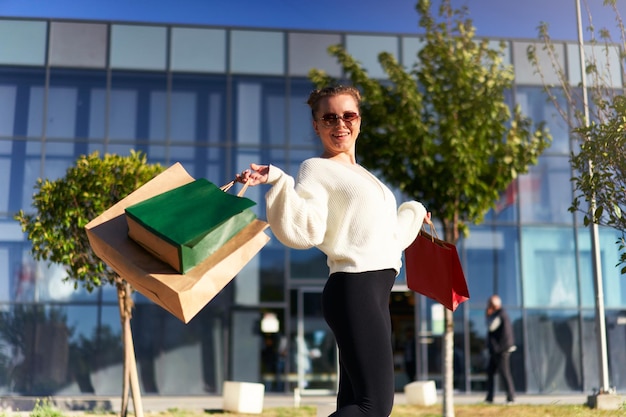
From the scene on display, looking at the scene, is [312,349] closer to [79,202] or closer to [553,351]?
[553,351]

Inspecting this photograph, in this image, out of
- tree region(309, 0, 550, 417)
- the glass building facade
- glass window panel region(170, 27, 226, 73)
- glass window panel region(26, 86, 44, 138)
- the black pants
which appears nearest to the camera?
tree region(309, 0, 550, 417)

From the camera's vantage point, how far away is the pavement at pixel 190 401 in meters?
12.3

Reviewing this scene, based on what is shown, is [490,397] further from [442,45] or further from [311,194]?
[311,194]

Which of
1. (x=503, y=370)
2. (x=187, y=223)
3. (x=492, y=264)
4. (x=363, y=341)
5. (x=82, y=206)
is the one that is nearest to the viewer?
(x=187, y=223)

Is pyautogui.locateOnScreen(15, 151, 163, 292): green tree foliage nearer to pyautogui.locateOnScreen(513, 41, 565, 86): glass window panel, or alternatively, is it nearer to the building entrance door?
the building entrance door

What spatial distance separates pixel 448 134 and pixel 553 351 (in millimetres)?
10042

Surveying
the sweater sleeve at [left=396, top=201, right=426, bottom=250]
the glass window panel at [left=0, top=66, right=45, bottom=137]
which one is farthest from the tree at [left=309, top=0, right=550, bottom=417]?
the glass window panel at [left=0, top=66, right=45, bottom=137]

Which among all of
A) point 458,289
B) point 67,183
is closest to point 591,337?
point 67,183

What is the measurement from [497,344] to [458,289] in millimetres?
10491

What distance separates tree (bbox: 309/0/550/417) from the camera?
35.0 feet

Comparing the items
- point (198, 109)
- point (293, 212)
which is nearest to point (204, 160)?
point (198, 109)

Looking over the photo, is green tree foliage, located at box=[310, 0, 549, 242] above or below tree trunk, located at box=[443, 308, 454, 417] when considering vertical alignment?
above

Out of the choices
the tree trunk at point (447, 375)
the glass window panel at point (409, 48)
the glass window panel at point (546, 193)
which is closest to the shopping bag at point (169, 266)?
the tree trunk at point (447, 375)

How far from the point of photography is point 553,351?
18.8 m
